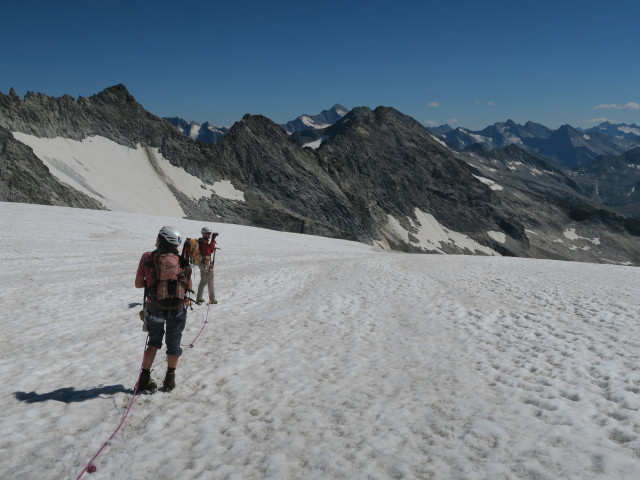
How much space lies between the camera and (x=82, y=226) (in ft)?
116

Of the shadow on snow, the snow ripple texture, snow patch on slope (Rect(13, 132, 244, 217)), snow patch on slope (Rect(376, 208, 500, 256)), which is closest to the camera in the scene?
the snow ripple texture

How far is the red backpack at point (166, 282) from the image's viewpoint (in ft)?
25.3

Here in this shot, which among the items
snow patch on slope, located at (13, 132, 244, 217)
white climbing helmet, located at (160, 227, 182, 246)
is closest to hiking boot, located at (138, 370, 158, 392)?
white climbing helmet, located at (160, 227, 182, 246)

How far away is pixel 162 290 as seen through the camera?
7.70 m

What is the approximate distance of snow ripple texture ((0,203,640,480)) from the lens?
593 centimetres

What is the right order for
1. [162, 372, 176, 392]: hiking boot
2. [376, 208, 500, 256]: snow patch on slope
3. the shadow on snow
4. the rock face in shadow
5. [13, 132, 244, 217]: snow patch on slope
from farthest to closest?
[376, 208, 500, 256]: snow patch on slope → the rock face in shadow → [13, 132, 244, 217]: snow patch on slope → [162, 372, 176, 392]: hiking boot → the shadow on snow

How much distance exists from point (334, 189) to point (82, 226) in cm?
10828

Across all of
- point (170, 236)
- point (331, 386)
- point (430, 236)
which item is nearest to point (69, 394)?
point (170, 236)

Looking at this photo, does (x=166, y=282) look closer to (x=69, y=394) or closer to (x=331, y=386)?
(x=69, y=394)

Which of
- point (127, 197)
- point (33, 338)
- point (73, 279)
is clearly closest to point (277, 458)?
point (33, 338)

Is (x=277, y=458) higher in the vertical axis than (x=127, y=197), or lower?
lower

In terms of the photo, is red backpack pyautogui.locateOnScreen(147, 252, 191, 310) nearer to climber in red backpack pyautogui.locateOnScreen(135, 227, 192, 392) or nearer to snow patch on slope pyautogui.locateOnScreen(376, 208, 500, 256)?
climber in red backpack pyautogui.locateOnScreen(135, 227, 192, 392)

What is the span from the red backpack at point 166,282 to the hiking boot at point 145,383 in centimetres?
136

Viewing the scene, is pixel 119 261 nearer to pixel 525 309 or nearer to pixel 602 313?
pixel 525 309
